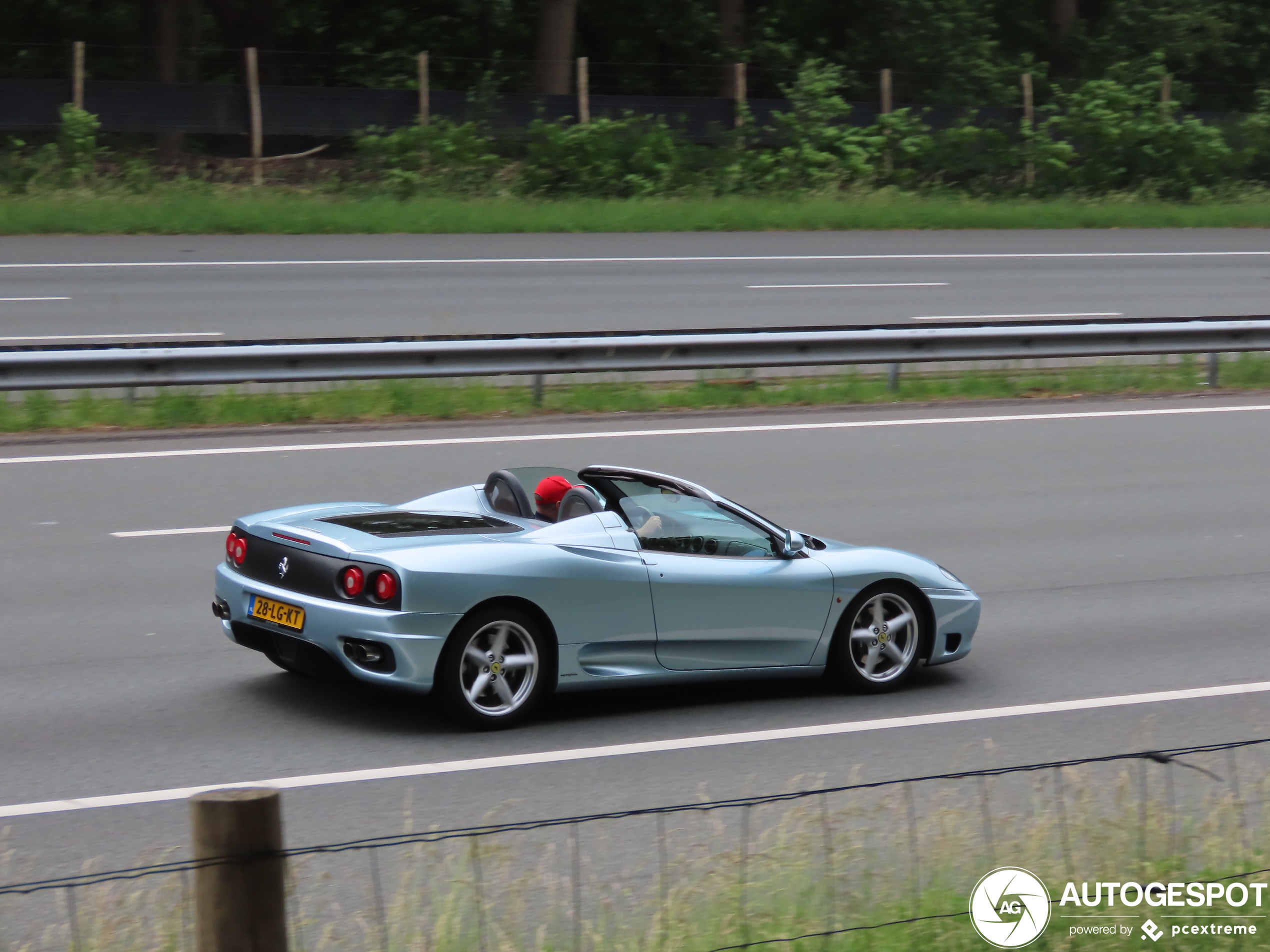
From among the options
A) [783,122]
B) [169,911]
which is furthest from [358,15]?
[169,911]

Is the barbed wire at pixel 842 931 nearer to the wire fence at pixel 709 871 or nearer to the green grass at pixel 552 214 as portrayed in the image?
the wire fence at pixel 709 871

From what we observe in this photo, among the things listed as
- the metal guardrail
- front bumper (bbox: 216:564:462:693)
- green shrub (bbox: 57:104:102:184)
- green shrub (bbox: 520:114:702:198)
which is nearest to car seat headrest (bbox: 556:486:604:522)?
front bumper (bbox: 216:564:462:693)

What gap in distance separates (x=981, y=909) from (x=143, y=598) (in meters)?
6.10

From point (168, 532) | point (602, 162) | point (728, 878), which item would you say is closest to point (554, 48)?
point (602, 162)

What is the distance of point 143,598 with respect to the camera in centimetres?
950

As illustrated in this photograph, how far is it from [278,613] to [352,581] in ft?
1.49

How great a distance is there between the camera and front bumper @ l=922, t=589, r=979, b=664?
27.1ft

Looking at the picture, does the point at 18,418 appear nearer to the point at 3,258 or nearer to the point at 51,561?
the point at 51,561

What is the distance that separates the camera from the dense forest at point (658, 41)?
35000 millimetres

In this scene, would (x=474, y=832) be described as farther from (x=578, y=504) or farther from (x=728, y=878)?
(x=578, y=504)

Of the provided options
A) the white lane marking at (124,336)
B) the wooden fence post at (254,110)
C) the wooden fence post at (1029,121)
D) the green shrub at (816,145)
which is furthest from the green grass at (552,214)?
the white lane marking at (124,336)

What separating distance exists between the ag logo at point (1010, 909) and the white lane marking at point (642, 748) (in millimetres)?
2400

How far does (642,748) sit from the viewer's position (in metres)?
7.12

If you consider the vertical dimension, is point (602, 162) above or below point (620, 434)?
above
